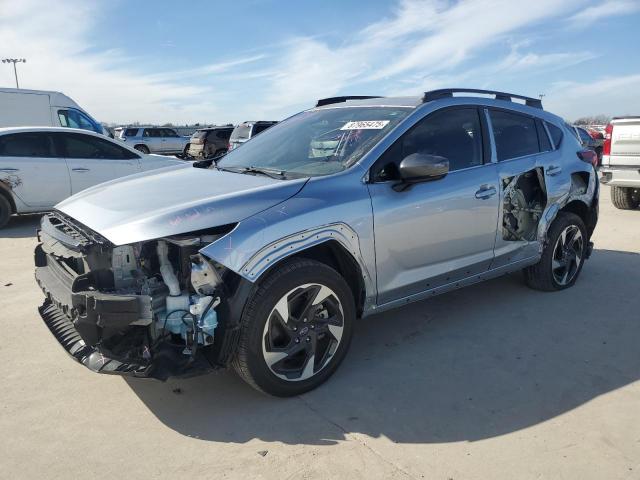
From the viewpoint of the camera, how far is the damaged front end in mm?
2617

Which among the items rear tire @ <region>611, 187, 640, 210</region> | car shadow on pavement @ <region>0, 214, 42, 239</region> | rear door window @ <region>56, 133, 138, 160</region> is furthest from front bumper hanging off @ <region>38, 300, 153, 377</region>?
rear tire @ <region>611, 187, 640, 210</region>

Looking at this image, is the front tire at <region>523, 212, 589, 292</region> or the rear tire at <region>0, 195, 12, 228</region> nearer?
the front tire at <region>523, 212, 589, 292</region>

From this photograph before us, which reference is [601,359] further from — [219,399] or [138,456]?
[138,456]

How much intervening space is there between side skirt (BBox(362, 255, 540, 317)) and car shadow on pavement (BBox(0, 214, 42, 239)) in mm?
6350

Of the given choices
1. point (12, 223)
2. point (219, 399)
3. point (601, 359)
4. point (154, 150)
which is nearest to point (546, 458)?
point (601, 359)

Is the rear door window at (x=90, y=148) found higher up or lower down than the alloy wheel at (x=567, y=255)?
higher up

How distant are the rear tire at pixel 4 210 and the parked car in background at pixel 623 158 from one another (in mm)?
9975

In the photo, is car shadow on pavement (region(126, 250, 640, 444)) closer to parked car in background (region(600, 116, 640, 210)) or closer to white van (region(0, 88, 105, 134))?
parked car in background (region(600, 116, 640, 210))

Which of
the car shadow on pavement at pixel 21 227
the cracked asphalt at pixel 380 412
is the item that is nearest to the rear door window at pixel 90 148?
the car shadow on pavement at pixel 21 227

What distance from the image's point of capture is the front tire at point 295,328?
2812 mm

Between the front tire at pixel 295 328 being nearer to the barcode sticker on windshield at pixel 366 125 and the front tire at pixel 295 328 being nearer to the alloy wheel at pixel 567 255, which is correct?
the barcode sticker on windshield at pixel 366 125

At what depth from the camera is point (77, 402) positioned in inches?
120

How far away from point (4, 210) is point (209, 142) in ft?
47.2

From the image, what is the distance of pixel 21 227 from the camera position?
845cm
